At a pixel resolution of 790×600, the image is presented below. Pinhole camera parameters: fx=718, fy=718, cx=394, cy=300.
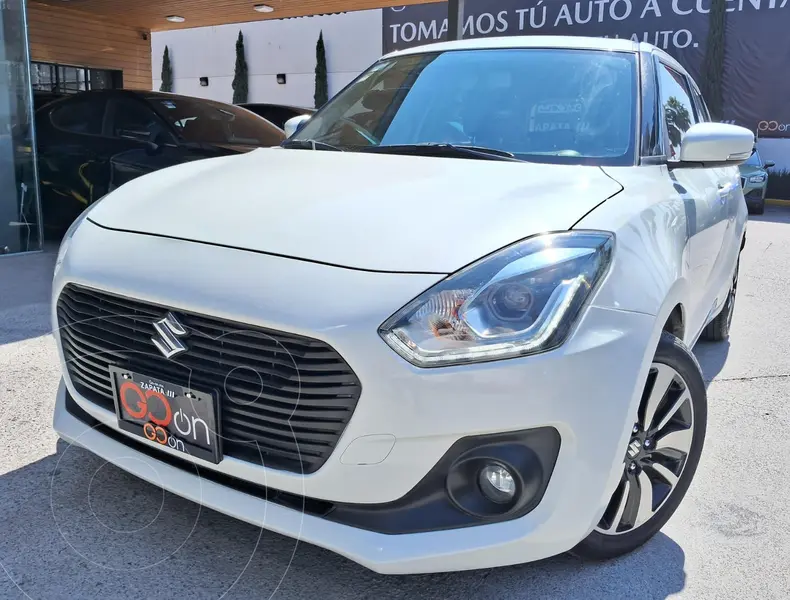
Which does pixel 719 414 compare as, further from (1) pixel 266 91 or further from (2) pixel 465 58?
(1) pixel 266 91

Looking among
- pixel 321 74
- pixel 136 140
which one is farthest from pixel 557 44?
pixel 321 74

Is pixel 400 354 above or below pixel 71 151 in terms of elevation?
below

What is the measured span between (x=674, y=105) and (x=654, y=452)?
1619 mm

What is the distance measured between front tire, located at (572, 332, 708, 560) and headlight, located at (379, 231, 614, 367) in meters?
0.48

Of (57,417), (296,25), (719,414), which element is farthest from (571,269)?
(296,25)

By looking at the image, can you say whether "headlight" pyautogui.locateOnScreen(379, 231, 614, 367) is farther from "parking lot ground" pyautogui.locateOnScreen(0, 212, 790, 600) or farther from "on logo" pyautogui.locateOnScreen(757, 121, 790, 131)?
"on logo" pyautogui.locateOnScreen(757, 121, 790, 131)

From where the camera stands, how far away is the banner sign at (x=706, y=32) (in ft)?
50.3

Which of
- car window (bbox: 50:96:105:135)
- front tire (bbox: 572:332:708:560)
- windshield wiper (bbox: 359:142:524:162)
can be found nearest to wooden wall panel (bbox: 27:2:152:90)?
car window (bbox: 50:96:105:135)

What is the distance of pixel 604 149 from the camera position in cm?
238

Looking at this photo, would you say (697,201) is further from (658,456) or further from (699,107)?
(699,107)

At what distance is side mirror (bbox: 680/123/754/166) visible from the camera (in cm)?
242

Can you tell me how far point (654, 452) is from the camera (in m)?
2.09

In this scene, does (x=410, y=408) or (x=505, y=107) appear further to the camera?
(x=505, y=107)

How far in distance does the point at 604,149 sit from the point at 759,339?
105 inches
